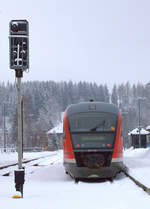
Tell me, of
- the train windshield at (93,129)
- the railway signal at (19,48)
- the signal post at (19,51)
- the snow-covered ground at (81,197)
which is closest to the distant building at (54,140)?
the train windshield at (93,129)

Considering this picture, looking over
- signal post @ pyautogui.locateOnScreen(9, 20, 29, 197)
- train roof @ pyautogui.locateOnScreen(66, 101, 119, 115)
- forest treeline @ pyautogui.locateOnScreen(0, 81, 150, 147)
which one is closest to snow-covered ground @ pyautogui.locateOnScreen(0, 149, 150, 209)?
signal post @ pyautogui.locateOnScreen(9, 20, 29, 197)

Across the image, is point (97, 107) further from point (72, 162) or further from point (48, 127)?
point (48, 127)

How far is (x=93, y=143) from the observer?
38.3ft

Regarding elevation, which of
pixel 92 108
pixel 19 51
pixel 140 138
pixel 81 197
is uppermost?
pixel 19 51

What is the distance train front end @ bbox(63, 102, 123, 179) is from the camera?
1157 centimetres

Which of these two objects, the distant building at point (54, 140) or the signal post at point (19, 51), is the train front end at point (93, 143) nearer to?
the signal post at point (19, 51)

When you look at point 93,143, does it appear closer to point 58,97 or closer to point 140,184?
point 140,184

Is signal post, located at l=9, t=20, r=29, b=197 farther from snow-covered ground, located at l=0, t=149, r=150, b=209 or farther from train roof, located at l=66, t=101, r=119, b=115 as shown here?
train roof, located at l=66, t=101, r=119, b=115

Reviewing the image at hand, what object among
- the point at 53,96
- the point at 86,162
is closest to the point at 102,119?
the point at 86,162

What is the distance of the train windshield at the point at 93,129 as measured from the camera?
1172 cm

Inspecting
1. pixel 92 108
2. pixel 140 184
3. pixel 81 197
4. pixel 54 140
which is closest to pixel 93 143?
pixel 92 108

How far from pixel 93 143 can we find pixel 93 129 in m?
0.48

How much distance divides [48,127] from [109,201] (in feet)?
422

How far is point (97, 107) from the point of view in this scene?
12617 mm
